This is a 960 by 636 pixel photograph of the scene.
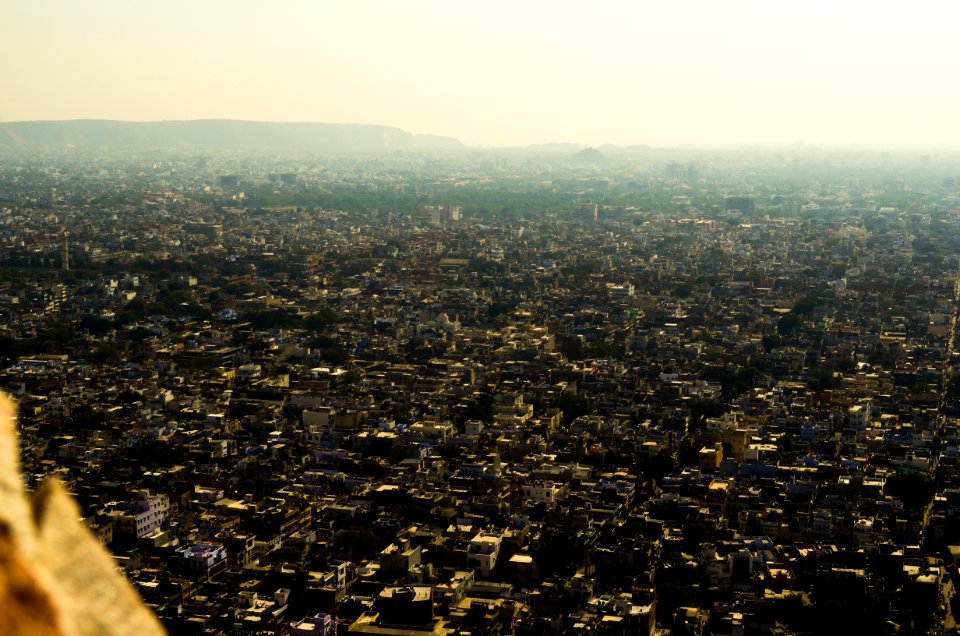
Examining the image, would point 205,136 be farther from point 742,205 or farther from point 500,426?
point 500,426

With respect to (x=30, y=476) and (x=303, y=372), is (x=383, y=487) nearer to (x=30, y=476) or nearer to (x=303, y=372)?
(x=30, y=476)

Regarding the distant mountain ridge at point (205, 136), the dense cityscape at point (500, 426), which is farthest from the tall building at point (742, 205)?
the distant mountain ridge at point (205, 136)

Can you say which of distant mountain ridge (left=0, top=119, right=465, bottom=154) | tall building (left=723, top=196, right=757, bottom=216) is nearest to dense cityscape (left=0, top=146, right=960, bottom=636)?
tall building (left=723, top=196, right=757, bottom=216)

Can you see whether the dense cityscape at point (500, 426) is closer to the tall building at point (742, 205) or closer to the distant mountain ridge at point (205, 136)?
the tall building at point (742, 205)

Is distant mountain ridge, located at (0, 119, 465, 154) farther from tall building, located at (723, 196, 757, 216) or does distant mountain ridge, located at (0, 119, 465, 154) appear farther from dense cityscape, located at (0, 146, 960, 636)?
dense cityscape, located at (0, 146, 960, 636)

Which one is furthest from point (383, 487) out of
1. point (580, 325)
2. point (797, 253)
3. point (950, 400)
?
point (797, 253)

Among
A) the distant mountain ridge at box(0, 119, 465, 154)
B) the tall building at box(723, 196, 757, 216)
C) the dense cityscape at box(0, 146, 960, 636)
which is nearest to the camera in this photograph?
the dense cityscape at box(0, 146, 960, 636)

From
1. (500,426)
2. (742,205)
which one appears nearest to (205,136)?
(742,205)
